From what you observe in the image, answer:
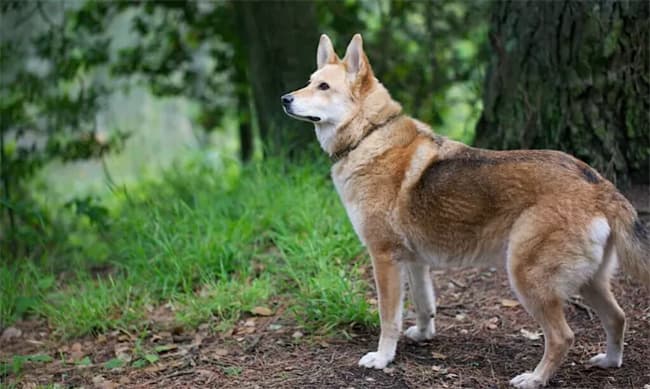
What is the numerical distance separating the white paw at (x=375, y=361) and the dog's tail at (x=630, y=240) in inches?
51.3

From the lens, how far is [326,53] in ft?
14.9

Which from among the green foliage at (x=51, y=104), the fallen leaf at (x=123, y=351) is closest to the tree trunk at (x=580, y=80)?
the fallen leaf at (x=123, y=351)

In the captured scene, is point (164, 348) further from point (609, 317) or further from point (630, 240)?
point (630, 240)

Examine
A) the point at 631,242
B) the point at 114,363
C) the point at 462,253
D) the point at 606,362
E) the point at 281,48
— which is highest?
the point at 281,48

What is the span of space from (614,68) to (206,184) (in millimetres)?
3598

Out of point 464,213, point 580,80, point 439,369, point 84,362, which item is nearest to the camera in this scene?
point 464,213

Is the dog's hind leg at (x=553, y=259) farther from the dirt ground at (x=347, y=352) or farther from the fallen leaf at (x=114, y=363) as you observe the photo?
the fallen leaf at (x=114, y=363)

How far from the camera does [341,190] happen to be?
4.32 meters

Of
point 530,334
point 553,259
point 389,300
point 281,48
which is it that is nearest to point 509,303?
point 530,334

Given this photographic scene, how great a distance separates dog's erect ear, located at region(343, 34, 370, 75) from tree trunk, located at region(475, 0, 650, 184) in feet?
5.38

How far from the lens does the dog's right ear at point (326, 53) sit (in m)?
4.50

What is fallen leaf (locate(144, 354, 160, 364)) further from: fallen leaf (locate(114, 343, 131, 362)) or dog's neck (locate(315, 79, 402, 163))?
dog's neck (locate(315, 79, 402, 163))

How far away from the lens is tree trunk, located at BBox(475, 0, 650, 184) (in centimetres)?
505

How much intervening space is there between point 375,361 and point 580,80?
249 centimetres
